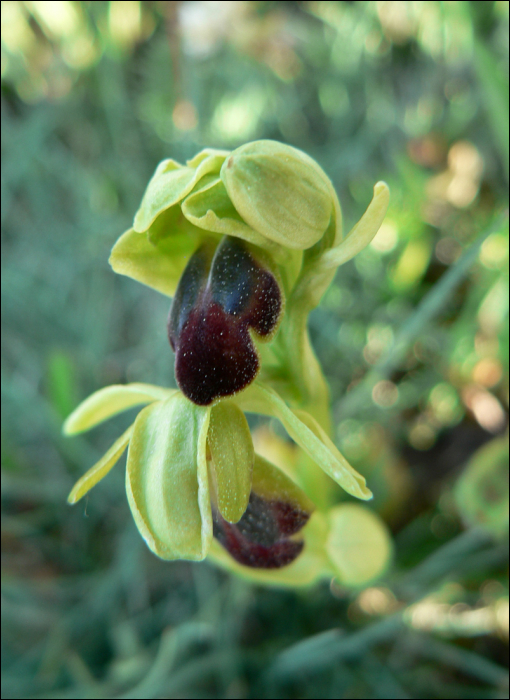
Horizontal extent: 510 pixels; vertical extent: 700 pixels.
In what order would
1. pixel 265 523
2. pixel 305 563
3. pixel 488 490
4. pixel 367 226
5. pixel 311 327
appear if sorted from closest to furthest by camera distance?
pixel 367 226 < pixel 265 523 < pixel 305 563 < pixel 488 490 < pixel 311 327

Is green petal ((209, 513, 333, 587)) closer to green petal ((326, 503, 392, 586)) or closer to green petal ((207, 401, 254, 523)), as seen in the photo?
green petal ((326, 503, 392, 586))

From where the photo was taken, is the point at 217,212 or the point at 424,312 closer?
the point at 217,212

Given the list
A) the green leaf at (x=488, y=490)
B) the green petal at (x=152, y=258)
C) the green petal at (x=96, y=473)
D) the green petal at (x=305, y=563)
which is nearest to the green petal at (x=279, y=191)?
the green petal at (x=152, y=258)

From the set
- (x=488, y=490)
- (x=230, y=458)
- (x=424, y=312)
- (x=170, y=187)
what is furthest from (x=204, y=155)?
(x=488, y=490)

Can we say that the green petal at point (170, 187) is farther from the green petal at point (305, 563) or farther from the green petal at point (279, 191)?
the green petal at point (305, 563)

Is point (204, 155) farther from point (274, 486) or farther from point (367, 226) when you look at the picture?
point (274, 486)
